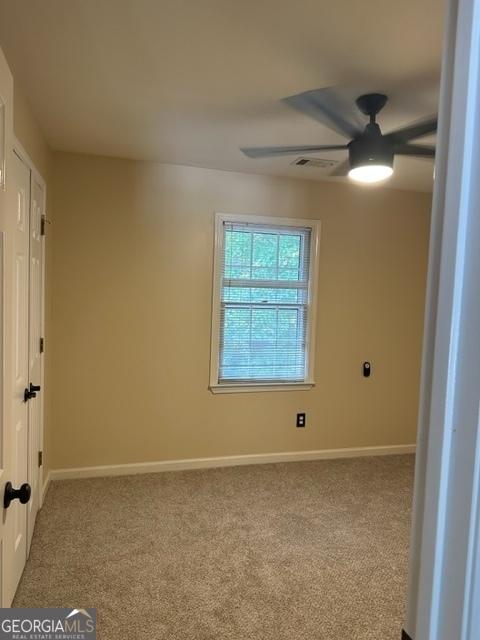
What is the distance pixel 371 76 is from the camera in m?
1.92

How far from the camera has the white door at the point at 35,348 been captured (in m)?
2.50

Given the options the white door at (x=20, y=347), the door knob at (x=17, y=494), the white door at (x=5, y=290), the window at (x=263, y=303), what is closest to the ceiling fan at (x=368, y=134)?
the white door at (x=5, y=290)

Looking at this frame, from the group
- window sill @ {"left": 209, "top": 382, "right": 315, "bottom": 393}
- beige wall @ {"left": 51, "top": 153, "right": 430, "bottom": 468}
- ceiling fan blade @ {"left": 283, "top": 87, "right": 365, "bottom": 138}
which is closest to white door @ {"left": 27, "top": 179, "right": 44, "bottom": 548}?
beige wall @ {"left": 51, "top": 153, "right": 430, "bottom": 468}

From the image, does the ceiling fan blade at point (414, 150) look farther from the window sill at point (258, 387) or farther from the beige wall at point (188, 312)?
the window sill at point (258, 387)

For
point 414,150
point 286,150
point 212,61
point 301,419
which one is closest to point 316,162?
point 286,150

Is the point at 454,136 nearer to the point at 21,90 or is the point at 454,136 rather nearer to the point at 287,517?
the point at 21,90

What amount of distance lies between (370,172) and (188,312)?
1.91 metres

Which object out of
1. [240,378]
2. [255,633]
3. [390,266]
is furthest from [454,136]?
[390,266]

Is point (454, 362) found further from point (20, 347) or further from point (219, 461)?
point (219, 461)

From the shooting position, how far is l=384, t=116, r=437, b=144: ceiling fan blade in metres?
1.85

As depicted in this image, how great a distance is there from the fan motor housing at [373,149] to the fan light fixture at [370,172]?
16 mm

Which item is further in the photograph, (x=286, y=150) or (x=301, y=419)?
(x=301, y=419)

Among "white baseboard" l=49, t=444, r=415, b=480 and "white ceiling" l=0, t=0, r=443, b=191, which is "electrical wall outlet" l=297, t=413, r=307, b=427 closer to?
"white baseboard" l=49, t=444, r=415, b=480

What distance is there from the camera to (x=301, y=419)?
3.91 meters
